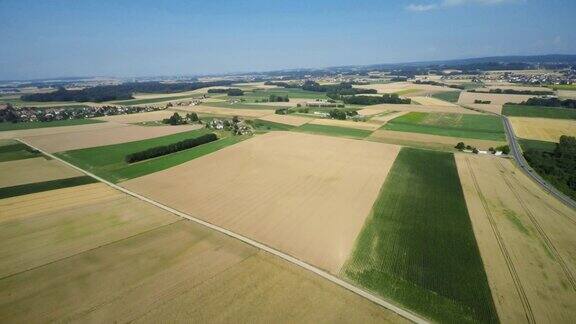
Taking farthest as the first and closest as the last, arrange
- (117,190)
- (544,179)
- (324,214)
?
(544,179) → (117,190) → (324,214)

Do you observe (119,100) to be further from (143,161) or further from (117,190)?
(117,190)

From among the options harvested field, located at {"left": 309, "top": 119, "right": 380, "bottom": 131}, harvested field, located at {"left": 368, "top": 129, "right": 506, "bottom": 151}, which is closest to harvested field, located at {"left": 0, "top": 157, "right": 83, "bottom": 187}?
harvested field, located at {"left": 368, "top": 129, "right": 506, "bottom": 151}

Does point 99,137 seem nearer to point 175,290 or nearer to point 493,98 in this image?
point 175,290

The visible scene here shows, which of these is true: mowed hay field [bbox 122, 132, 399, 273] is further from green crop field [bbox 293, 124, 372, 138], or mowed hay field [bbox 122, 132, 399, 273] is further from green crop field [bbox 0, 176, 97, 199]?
green crop field [bbox 293, 124, 372, 138]

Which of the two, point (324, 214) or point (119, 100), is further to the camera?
point (119, 100)

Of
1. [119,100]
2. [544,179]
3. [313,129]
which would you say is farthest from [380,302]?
[119,100]

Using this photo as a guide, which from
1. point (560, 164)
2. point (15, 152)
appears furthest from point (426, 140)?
point (15, 152)
